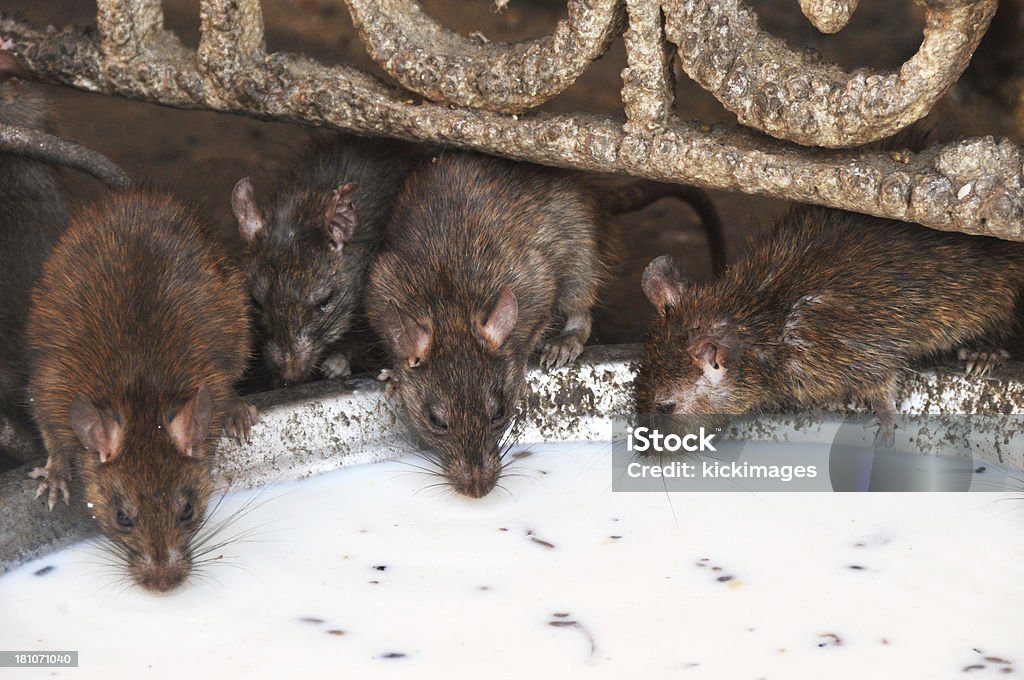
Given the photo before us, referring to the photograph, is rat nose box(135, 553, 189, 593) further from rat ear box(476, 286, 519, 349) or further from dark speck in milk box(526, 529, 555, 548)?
rat ear box(476, 286, 519, 349)

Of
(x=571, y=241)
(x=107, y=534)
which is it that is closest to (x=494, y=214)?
(x=571, y=241)

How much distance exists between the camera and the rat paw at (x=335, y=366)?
4312mm

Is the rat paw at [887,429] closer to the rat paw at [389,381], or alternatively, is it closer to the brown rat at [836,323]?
the brown rat at [836,323]

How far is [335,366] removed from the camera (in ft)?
14.2

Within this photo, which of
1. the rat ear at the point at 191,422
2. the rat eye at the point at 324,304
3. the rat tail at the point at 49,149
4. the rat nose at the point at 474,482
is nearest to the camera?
the rat ear at the point at 191,422

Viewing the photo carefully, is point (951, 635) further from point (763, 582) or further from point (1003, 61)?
point (1003, 61)

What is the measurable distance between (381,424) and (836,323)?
142cm

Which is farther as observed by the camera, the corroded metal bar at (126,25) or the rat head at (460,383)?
the corroded metal bar at (126,25)

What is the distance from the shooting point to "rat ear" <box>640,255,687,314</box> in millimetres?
3904

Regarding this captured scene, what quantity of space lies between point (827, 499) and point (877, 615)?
1.83 feet

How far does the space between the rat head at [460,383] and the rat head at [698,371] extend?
413mm

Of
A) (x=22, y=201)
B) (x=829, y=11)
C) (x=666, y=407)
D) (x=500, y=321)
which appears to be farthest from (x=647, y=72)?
(x=22, y=201)

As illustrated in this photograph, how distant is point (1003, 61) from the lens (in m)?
3.83

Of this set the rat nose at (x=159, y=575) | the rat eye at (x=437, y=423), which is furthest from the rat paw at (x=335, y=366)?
the rat nose at (x=159, y=575)
